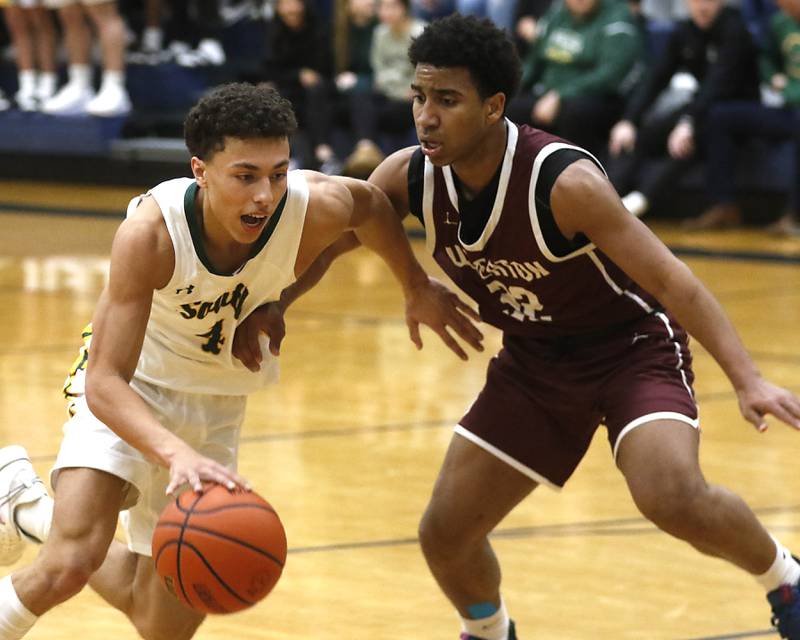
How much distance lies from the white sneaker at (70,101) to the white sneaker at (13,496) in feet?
37.2

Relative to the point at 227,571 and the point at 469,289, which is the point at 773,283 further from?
the point at 227,571

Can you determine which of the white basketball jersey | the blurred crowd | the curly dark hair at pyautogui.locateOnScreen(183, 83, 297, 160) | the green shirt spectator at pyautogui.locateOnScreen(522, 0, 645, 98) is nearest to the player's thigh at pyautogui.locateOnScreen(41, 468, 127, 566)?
the white basketball jersey

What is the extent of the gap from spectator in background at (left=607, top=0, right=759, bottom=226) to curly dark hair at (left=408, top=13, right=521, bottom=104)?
7.68 metres

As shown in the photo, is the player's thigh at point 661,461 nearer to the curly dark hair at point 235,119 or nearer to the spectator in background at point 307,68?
the curly dark hair at point 235,119

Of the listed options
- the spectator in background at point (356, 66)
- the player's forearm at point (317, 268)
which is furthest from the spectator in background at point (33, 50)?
the player's forearm at point (317, 268)

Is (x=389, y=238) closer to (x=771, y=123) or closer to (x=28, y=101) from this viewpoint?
(x=771, y=123)

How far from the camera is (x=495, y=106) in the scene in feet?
13.2

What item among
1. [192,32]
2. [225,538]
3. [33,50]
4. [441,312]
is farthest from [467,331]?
[33,50]

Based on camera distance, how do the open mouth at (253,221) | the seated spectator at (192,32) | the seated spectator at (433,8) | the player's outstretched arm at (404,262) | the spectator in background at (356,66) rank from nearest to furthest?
→ 1. the open mouth at (253,221)
2. the player's outstretched arm at (404,262)
3. the seated spectator at (433,8)
4. the spectator in background at (356,66)
5. the seated spectator at (192,32)

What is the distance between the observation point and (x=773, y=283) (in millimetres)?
9836

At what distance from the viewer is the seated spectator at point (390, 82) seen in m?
13.0

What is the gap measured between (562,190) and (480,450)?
711mm

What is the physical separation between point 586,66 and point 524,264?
27.5 feet

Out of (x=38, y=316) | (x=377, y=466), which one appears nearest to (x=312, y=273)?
(x=377, y=466)
